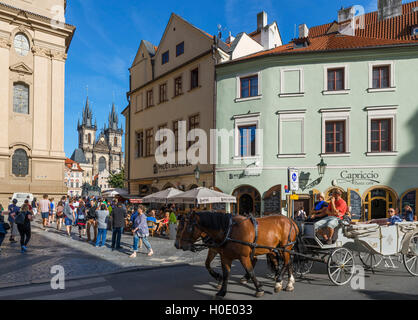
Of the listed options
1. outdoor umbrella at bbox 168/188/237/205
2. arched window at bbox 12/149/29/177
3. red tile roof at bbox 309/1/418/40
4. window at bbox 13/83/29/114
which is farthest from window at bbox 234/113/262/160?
window at bbox 13/83/29/114

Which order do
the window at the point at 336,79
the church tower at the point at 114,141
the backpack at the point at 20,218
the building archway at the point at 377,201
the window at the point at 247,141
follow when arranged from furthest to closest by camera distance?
the church tower at the point at 114,141, the window at the point at 247,141, the window at the point at 336,79, the building archway at the point at 377,201, the backpack at the point at 20,218

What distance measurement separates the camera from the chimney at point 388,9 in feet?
84.6

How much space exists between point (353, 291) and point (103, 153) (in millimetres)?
148150

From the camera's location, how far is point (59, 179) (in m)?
32.0

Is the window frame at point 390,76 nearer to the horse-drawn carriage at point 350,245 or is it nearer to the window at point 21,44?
the horse-drawn carriage at point 350,245

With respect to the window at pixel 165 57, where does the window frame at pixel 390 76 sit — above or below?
below

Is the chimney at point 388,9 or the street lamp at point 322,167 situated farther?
the chimney at point 388,9

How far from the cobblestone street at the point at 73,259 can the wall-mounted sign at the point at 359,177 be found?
9706 mm

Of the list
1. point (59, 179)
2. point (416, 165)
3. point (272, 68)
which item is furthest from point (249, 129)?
point (59, 179)

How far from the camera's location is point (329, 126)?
18453 mm

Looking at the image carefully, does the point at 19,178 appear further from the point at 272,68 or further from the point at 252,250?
the point at 252,250

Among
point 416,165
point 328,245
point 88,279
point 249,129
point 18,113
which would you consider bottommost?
point 88,279

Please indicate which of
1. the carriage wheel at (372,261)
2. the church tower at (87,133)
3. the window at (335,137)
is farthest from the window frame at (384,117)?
the church tower at (87,133)
